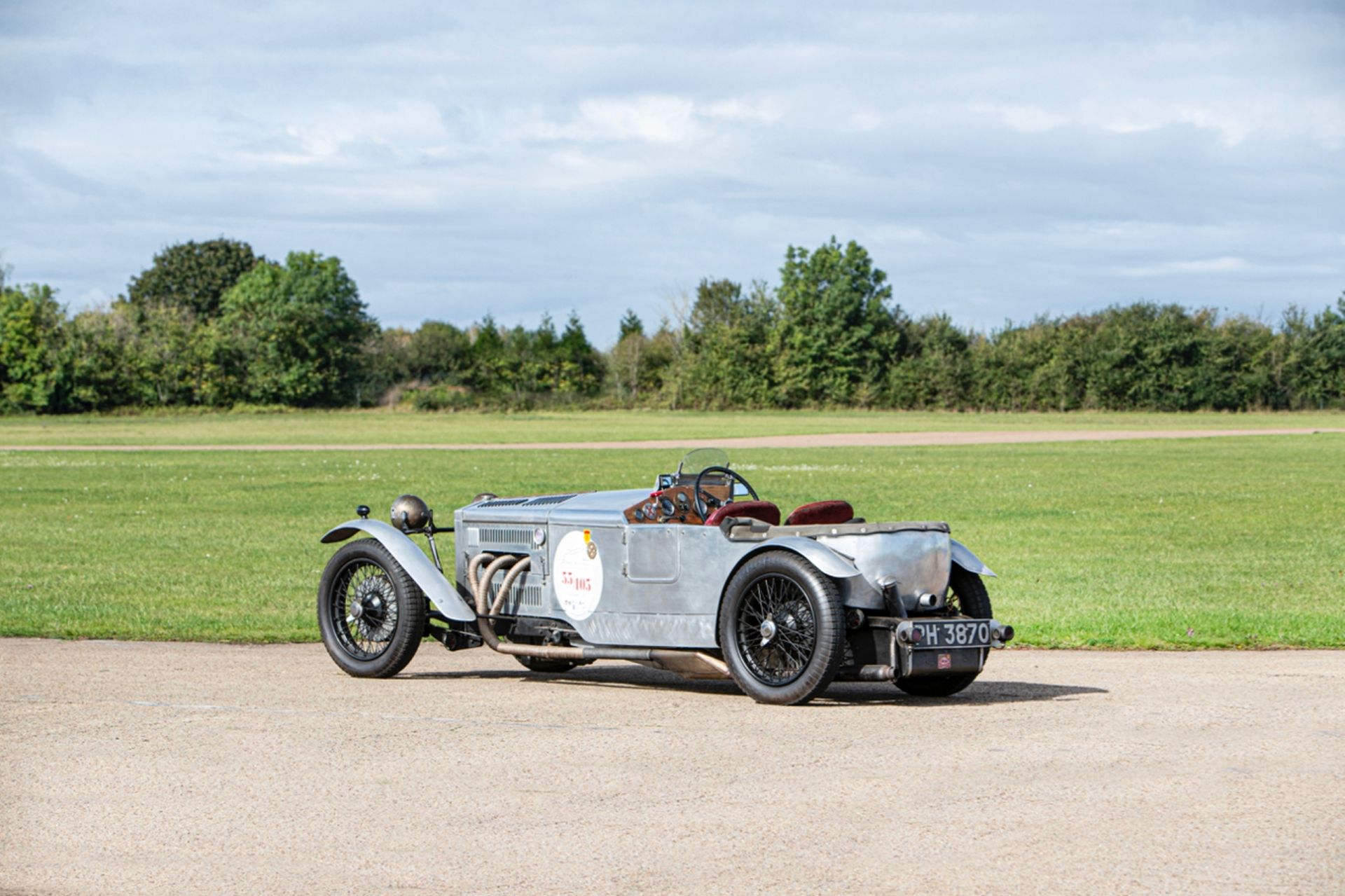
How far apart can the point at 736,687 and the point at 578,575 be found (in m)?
1.16

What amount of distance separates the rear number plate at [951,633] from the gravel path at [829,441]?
34672 mm

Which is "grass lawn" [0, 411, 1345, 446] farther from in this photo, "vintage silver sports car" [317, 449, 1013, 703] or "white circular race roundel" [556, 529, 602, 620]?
"white circular race roundel" [556, 529, 602, 620]

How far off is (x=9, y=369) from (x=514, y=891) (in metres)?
91.7

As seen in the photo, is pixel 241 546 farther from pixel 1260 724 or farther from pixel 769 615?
pixel 1260 724

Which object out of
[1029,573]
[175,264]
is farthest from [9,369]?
[1029,573]

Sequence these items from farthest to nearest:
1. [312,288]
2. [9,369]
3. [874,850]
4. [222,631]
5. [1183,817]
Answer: [312,288] → [9,369] → [222,631] → [1183,817] → [874,850]

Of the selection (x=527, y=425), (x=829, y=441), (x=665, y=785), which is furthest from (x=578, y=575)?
(x=527, y=425)

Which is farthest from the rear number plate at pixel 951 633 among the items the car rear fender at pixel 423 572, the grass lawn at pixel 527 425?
the grass lawn at pixel 527 425

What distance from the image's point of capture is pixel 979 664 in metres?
8.13

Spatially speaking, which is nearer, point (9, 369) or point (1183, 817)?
point (1183, 817)

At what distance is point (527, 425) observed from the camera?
235 ft

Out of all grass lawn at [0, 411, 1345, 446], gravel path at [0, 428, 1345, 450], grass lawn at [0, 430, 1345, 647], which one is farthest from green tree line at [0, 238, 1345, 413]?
grass lawn at [0, 430, 1345, 647]

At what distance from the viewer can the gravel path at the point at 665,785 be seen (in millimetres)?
5078

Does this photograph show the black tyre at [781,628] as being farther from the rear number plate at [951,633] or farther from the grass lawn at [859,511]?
the grass lawn at [859,511]
